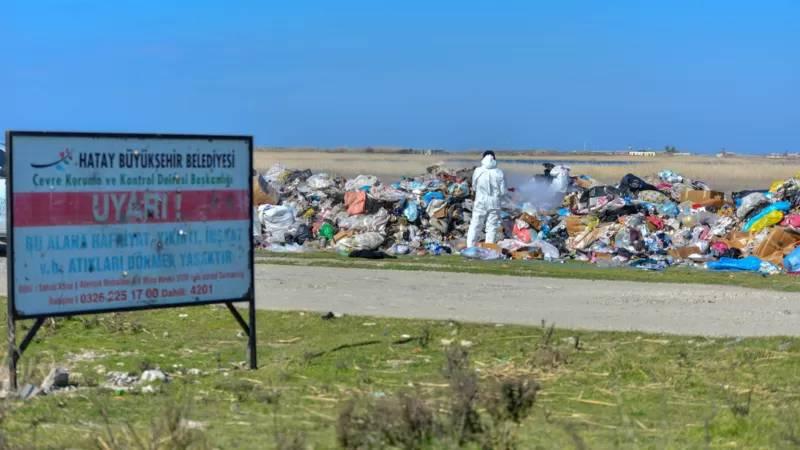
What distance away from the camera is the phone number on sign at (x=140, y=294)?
9.32 meters

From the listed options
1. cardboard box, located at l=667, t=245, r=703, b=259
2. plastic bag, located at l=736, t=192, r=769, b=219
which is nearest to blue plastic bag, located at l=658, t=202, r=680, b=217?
plastic bag, located at l=736, t=192, r=769, b=219

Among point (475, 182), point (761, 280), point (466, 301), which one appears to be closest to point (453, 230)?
point (475, 182)

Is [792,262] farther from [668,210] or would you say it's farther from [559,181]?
[559,181]

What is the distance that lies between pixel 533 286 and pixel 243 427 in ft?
31.9

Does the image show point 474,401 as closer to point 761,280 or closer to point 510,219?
point 761,280

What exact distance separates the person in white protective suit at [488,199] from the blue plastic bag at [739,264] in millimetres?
4270

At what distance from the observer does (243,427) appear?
7.62m

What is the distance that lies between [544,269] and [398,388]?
11.5 meters

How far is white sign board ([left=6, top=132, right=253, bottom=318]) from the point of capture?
898 cm

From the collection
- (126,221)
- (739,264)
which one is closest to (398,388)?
(126,221)

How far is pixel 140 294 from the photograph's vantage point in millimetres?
9594

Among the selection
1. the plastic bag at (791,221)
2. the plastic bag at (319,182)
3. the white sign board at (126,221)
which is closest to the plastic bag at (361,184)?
the plastic bag at (319,182)

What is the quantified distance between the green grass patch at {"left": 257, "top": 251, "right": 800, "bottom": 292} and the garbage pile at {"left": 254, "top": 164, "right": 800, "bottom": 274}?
2.30 ft

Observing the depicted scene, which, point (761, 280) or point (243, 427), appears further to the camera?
point (761, 280)
